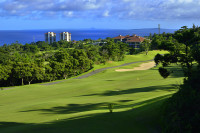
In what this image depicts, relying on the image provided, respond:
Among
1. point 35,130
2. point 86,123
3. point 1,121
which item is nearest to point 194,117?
point 86,123

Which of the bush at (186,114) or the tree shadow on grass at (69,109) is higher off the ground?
the bush at (186,114)

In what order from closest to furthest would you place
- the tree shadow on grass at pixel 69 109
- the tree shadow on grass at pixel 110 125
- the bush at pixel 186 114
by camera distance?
the bush at pixel 186 114
the tree shadow on grass at pixel 110 125
the tree shadow on grass at pixel 69 109

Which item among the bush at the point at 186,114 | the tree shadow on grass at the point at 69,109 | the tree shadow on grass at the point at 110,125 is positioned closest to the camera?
the bush at the point at 186,114

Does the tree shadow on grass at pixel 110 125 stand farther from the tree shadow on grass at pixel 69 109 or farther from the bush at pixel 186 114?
the tree shadow on grass at pixel 69 109

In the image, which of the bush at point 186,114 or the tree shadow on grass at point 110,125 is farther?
the tree shadow on grass at point 110,125

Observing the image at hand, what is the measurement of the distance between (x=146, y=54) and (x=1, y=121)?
87.4 m

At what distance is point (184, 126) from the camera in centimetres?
775

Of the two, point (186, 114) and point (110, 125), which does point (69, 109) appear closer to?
point (110, 125)

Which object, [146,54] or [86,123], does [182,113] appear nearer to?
[86,123]

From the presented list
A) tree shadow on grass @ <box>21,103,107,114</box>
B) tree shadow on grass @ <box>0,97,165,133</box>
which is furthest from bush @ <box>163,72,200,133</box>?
tree shadow on grass @ <box>21,103,107,114</box>

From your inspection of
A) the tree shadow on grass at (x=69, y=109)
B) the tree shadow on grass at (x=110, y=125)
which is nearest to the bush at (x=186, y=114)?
the tree shadow on grass at (x=110, y=125)

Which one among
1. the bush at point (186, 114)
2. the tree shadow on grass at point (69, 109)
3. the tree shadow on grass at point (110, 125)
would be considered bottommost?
the tree shadow on grass at point (69, 109)

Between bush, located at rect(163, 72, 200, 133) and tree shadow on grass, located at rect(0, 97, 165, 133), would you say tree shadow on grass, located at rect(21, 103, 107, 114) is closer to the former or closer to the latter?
tree shadow on grass, located at rect(0, 97, 165, 133)

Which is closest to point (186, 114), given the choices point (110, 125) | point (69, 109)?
point (110, 125)
